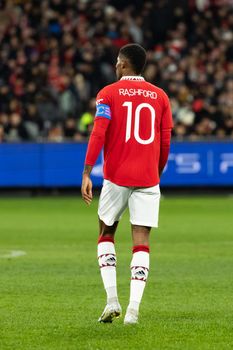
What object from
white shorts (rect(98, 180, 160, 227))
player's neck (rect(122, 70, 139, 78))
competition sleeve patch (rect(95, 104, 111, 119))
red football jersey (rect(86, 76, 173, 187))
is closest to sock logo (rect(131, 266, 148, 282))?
white shorts (rect(98, 180, 160, 227))

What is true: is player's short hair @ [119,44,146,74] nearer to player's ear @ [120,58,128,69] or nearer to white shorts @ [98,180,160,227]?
player's ear @ [120,58,128,69]

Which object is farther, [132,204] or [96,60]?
[96,60]

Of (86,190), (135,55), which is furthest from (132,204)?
(135,55)

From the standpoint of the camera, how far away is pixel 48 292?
1131 centimetres

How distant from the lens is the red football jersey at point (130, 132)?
909 centimetres

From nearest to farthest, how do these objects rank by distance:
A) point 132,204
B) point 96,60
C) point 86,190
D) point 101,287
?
point 86,190 → point 132,204 → point 101,287 → point 96,60

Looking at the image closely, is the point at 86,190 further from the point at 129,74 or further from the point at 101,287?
the point at 101,287

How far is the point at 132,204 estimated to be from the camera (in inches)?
360

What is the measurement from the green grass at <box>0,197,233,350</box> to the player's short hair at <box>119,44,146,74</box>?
6.71 feet

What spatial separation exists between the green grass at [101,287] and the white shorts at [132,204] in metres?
0.83

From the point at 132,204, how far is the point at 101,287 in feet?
9.36

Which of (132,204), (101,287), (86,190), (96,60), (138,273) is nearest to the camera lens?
(86,190)

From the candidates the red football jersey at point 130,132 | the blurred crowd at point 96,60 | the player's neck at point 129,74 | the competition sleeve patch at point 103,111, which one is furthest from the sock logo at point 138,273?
the blurred crowd at point 96,60

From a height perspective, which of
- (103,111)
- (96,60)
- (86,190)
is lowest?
(96,60)
